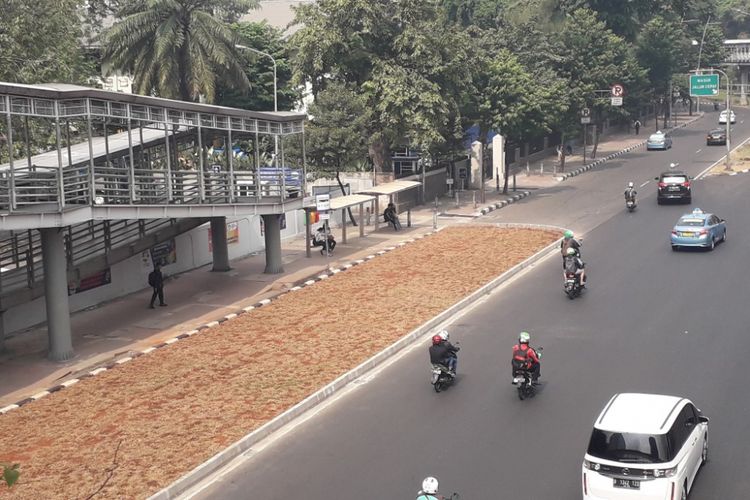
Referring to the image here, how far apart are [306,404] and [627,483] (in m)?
8.10

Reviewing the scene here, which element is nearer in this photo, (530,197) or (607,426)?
(607,426)

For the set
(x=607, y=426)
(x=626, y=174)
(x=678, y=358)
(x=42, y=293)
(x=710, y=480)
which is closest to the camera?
(x=607, y=426)

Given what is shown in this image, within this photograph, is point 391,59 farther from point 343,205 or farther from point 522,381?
point 522,381

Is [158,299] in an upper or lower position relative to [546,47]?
lower

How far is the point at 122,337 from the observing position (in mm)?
26078

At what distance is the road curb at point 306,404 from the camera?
15482mm

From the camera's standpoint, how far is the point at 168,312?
95.0 ft

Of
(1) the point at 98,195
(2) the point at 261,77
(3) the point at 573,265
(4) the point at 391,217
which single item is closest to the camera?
(1) the point at 98,195

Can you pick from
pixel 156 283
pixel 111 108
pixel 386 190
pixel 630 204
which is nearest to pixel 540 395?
pixel 111 108

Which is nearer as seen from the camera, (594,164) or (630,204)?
(630,204)

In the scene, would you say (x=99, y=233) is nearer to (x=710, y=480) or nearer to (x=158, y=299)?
(x=158, y=299)

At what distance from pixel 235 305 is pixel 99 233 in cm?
510

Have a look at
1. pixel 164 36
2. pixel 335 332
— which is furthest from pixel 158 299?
pixel 164 36

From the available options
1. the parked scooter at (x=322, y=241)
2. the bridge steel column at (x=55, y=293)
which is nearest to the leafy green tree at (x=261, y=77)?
the parked scooter at (x=322, y=241)
